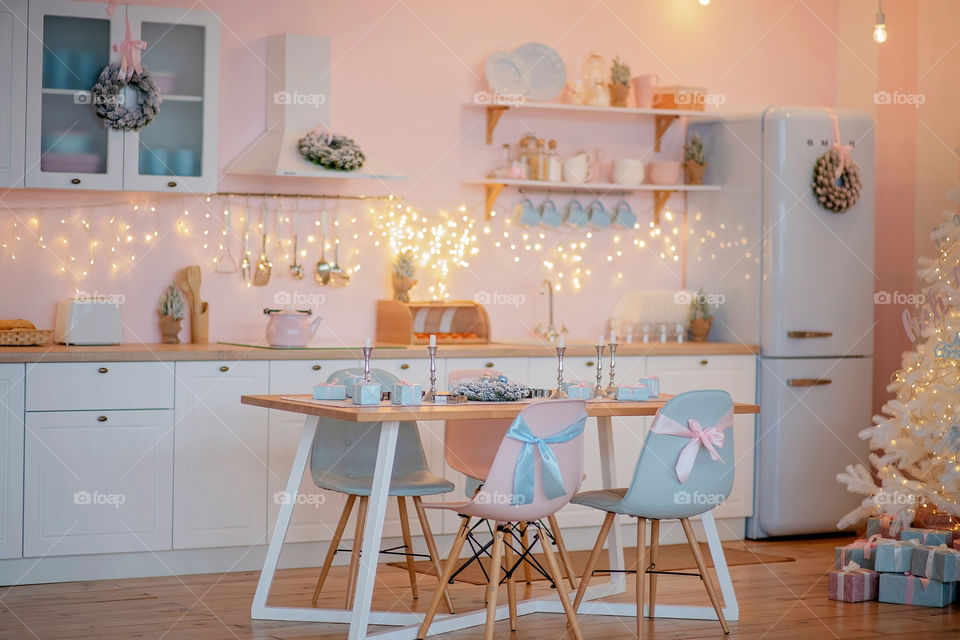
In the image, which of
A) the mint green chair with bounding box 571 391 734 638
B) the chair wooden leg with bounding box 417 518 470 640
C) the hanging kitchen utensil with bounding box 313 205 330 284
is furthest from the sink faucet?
the chair wooden leg with bounding box 417 518 470 640

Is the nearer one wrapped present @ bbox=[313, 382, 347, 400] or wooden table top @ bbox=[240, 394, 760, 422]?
wooden table top @ bbox=[240, 394, 760, 422]

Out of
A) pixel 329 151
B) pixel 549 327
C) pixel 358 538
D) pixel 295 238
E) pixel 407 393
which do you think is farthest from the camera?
pixel 549 327

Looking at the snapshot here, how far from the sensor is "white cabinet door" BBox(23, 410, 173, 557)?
13.8 feet

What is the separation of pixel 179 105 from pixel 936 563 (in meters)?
3.29

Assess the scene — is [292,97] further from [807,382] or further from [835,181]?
[807,382]

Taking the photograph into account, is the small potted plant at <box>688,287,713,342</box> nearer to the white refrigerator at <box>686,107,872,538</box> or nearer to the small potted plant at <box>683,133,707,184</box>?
the white refrigerator at <box>686,107,872,538</box>

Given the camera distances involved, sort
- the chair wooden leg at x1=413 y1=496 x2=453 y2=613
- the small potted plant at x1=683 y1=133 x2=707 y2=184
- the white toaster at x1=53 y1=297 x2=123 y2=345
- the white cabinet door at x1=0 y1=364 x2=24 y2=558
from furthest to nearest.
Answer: the small potted plant at x1=683 y1=133 x2=707 y2=184 < the white toaster at x1=53 y1=297 x2=123 y2=345 < the white cabinet door at x1=0 y1=364 x2=24 y2=558 < the chair wooden leg at x1=413 y1=496 x2=453 y2=613

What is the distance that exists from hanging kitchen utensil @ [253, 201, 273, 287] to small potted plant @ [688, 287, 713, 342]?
197 cm

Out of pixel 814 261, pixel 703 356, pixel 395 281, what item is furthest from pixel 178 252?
pixel 814 261

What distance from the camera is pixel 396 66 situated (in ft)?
17.2

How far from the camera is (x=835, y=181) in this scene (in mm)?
5383

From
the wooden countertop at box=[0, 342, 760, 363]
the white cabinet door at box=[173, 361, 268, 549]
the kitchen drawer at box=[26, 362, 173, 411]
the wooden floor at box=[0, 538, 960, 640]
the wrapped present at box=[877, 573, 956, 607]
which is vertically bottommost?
the wooden floor at box=[0, 538, 960, 640]

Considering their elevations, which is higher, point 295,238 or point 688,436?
point 295,238

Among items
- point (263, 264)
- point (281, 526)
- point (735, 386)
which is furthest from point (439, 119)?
point (281, 526)
